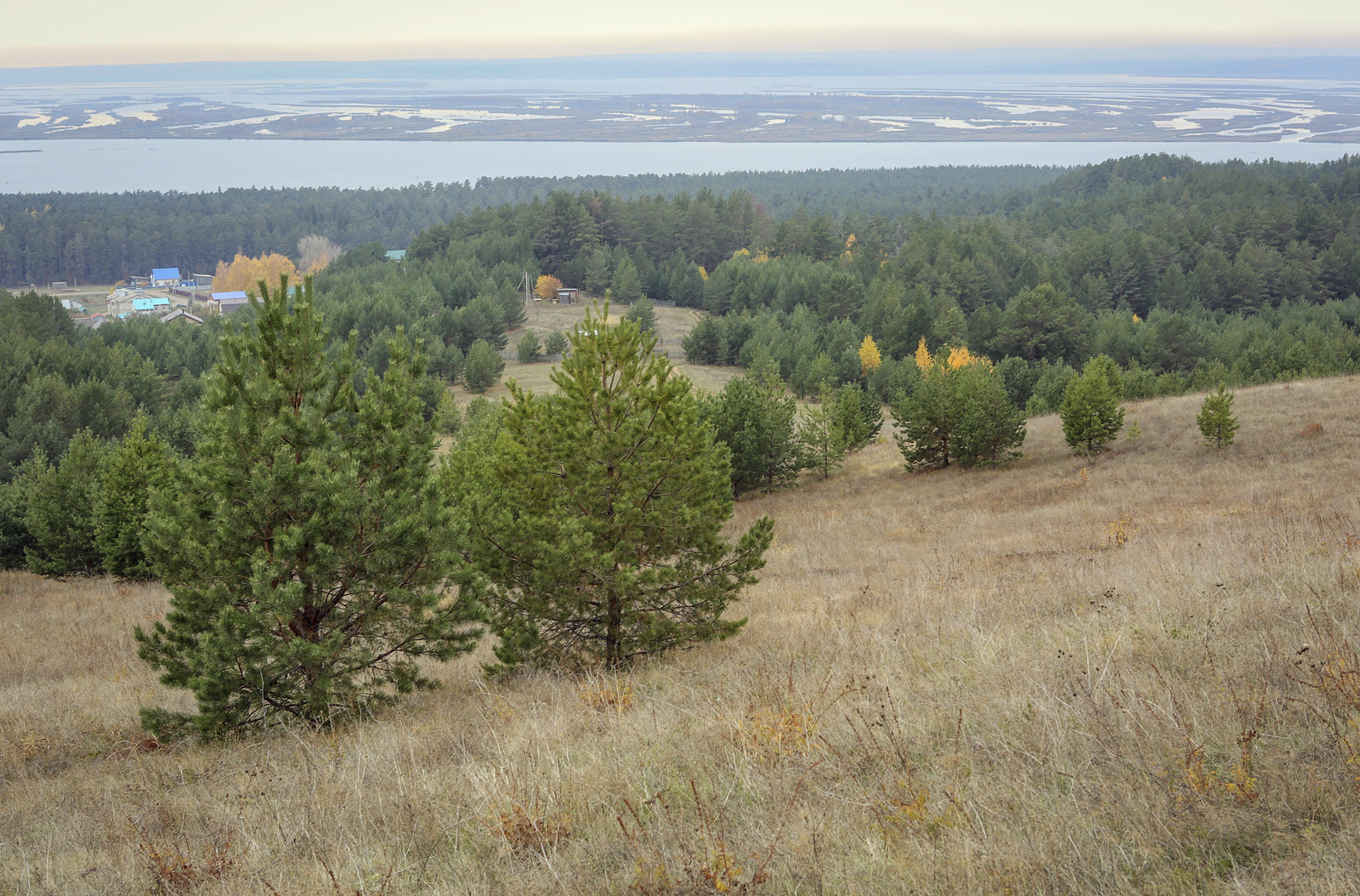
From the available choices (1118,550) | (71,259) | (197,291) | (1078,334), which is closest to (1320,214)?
(1078,334)

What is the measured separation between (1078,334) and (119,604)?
64.2 m

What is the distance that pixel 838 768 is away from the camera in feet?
14.4

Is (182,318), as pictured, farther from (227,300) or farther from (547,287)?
(547,287)

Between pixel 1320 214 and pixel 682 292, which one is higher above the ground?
pixel 1320 214

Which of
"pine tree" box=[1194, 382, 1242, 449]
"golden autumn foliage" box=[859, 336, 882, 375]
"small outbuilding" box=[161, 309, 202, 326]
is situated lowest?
"golden autumn foliage" box=[859, 336, 882, 375]

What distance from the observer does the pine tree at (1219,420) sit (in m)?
25.8

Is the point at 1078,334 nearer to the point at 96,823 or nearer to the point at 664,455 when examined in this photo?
the point at 664,455

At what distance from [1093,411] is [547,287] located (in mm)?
74797

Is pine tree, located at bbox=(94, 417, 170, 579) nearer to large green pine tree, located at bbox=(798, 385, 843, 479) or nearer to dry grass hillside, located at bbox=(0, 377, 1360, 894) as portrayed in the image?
dry grass hillside, located at bbox=(0, 377, 1360, 894)

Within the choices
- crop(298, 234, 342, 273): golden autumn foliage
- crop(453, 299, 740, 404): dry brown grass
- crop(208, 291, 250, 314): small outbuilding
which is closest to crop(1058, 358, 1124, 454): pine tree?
crop(453, 299, 740, 404): dry brown grass

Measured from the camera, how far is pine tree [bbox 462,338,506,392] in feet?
214

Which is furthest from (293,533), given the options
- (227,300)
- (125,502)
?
(227,300)

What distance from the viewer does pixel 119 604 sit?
1983 centimetres

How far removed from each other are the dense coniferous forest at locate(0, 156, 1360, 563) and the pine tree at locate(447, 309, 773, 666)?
1128 inches
